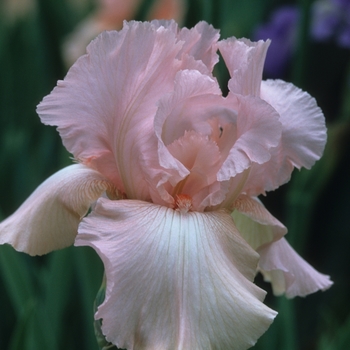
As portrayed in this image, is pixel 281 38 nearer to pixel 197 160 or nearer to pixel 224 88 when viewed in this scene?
pixel 224 88

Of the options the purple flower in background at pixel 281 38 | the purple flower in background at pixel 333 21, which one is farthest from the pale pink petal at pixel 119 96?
the purple flower in background at pixel 281 38

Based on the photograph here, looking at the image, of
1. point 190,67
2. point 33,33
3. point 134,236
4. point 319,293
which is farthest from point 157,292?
point 33,33

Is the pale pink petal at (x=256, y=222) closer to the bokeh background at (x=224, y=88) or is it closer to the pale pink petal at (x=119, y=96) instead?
the pale pink petal at (x=119, y=96)

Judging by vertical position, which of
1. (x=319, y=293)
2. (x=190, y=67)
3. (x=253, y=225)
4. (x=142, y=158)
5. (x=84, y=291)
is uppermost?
(x=190, y=67)

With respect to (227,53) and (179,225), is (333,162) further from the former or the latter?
(179,225)

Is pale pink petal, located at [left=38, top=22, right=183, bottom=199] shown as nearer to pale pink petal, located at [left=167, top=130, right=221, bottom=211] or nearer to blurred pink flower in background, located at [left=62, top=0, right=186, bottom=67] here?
pale pink petal, located at [left=167, top=130, right=221, bottom=211]
